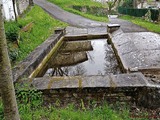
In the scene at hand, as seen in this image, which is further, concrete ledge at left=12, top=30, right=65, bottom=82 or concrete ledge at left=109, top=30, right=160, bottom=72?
concrete ledge at left=109, top=30, right=160, bottom=72

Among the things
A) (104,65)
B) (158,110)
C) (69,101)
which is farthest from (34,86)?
(104,65)

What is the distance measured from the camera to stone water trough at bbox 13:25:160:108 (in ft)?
14.2

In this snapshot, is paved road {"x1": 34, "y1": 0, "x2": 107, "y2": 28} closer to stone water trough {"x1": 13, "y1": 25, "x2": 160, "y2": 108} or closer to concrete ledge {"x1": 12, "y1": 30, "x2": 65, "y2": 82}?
stone water trough {"x1": 13, "y1": 25, "x2": 160, "y2": 108}

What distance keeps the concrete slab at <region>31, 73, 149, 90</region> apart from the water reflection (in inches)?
79.6

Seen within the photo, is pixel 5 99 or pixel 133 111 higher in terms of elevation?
pixel 5 99

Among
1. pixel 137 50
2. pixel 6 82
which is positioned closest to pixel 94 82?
pixel 6 82

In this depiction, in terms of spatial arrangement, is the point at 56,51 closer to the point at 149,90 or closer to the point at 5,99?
the point at 149,90

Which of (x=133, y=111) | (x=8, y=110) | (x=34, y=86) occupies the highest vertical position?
(x=8, y=110)

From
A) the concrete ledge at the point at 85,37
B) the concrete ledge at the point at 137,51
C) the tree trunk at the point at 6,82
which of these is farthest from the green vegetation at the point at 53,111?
the concrete ledge at the point at 85,37

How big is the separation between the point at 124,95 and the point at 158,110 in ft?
2.29

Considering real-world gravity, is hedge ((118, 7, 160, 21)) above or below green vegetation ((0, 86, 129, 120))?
above

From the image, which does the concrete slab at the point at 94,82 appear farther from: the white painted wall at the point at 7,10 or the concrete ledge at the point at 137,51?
the white painted wall at the point at 7,10

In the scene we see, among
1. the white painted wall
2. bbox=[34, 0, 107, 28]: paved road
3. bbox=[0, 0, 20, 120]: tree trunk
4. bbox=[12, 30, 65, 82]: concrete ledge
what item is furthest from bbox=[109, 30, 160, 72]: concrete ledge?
bbox=[34, 0, 107, 28]: paved road

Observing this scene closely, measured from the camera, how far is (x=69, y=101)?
14.6 ft
